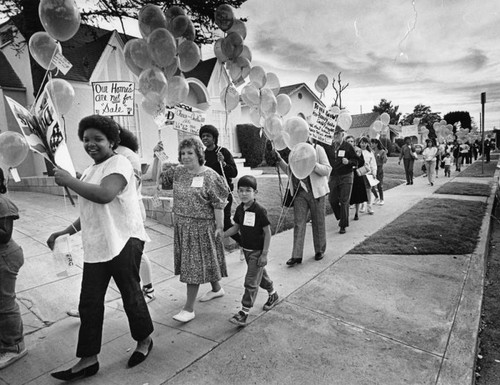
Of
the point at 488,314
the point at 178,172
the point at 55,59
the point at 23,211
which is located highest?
the point at 55,59

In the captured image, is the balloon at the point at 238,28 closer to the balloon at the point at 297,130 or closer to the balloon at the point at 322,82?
the balloon at the point at 297,130

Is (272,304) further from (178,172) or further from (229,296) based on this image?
(178,172)

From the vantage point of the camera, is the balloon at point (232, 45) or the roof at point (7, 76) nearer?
the balloon at point (232, 45)

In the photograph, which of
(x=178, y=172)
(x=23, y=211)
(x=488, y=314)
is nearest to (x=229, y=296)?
(x=178, y=172)

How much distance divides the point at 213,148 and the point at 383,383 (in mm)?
3186

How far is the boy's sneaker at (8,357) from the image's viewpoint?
2715 mm

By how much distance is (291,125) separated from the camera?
4652mm

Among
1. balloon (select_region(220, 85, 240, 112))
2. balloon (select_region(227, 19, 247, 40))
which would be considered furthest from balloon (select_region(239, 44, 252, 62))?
balloon (select_region(220, 85, 240, 112))

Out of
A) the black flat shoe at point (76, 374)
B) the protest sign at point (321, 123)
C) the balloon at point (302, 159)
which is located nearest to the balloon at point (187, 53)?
the protest sign at point (321, 123)

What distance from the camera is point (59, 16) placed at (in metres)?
3.49

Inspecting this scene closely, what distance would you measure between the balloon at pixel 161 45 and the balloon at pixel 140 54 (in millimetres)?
175

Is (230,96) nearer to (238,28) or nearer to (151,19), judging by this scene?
(238,28)

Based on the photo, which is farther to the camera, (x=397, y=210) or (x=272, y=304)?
(x=397, y=210)

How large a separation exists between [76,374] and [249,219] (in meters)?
1.80
